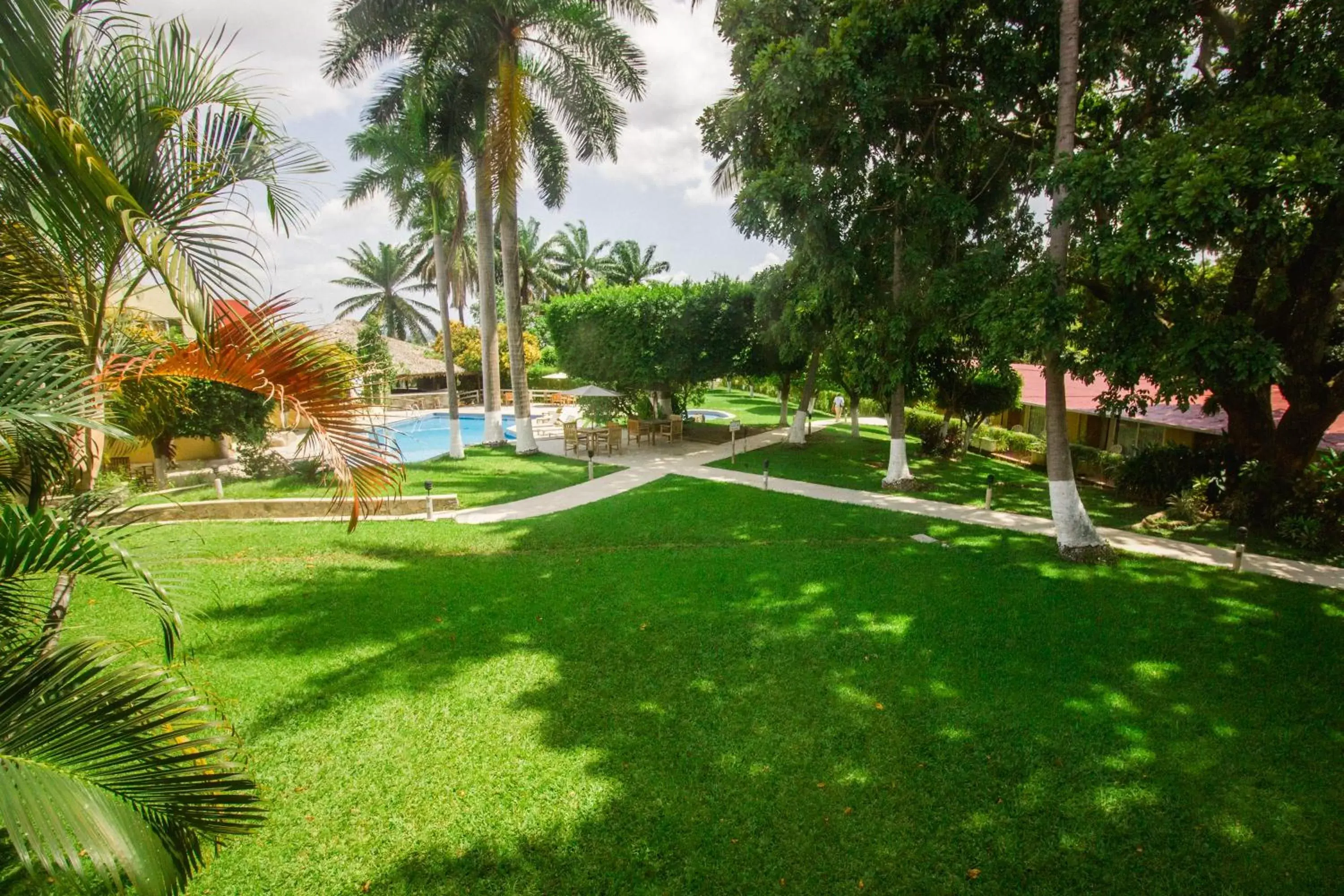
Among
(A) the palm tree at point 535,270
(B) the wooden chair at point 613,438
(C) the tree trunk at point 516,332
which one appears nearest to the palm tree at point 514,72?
(C) the tree trunk at point 516,332

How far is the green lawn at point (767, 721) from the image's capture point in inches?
165

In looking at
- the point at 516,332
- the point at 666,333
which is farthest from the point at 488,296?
the point at 666,333

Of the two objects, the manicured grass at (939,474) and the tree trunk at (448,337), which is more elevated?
the tree trunk at (448,337)

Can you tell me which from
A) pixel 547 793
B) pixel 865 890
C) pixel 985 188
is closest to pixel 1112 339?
pixel 985 188

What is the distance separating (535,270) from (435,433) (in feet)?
67.2

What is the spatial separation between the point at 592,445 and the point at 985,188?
12926 millimetres

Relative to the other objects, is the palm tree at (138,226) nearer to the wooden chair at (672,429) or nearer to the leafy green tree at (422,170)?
the leafy green tree at (422,170)

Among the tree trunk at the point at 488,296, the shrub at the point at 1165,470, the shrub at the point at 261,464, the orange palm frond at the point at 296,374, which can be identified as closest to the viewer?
the orange palm frond at the point at 296,374

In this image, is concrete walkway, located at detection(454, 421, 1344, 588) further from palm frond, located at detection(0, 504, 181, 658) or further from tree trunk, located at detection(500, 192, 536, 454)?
palm frond, located at detection(0, 504, 181, 658)

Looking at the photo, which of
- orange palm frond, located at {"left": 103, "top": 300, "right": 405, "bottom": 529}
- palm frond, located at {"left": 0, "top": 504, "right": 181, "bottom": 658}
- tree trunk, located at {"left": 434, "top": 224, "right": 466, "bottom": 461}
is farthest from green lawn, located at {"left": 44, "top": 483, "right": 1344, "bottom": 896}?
tree trunk, located at {"left": 434, "top": 224, "right": 466, "bottom": 461}

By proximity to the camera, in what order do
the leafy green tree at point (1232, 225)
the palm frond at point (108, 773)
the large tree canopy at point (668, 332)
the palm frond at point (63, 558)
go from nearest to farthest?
the palm frond at point (108, 773), the palm frond at point (63, 558), the leafy green tree at point (1232, 225), the large tree canopy at point (668, 332)

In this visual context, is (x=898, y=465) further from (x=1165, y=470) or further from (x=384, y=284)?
(x=384, y=284)

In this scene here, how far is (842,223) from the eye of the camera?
13414 mm

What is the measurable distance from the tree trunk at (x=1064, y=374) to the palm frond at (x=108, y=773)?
34.8 ft
